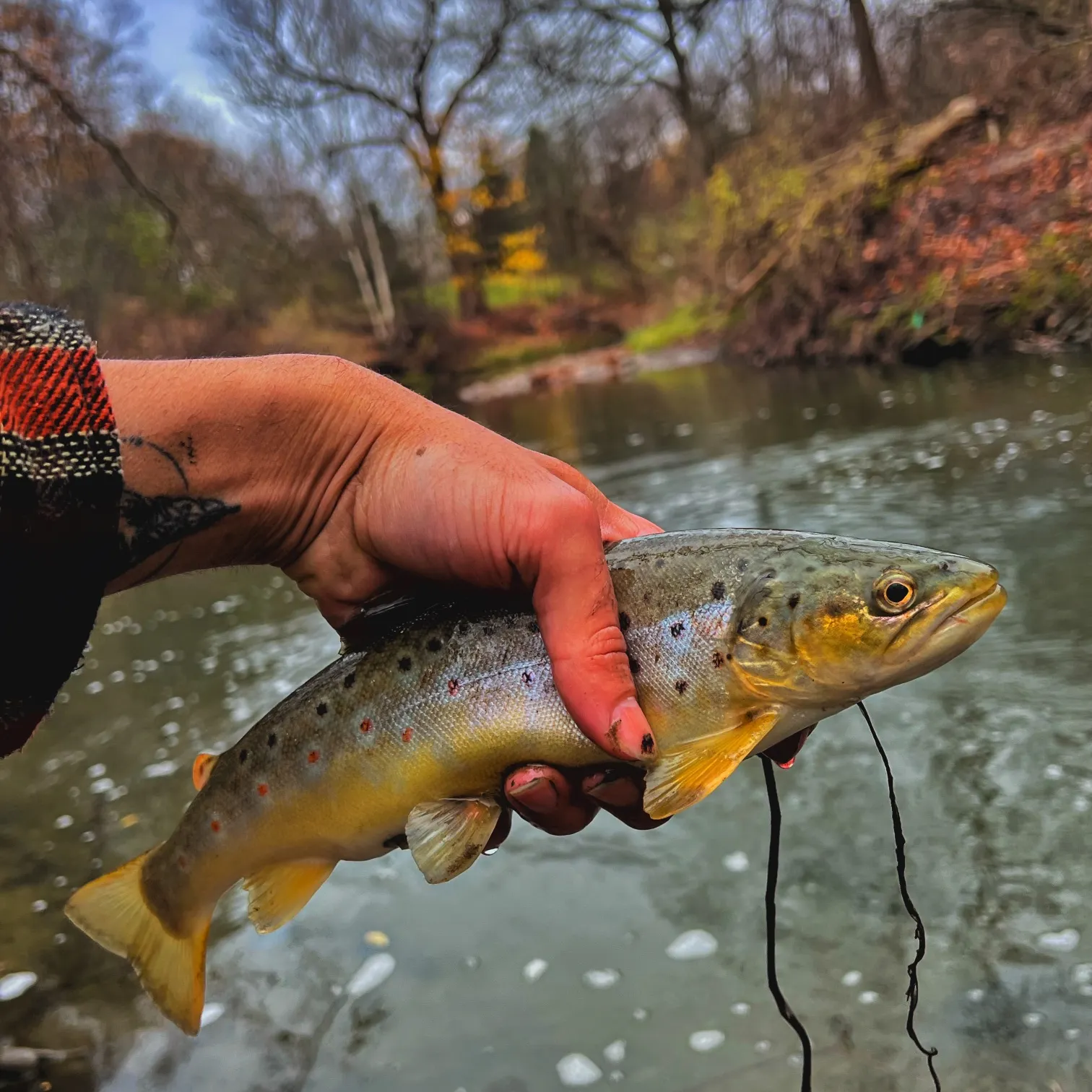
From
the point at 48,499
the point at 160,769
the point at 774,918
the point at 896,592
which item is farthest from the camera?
the point at 160,769

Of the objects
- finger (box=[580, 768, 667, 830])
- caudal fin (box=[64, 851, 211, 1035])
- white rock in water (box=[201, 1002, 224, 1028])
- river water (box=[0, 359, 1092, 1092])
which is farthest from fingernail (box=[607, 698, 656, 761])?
white rock in water (box=[201, 1002, 224, 1028])

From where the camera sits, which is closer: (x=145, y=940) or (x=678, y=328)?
(x=145, y=940)

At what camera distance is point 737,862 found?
380 cm

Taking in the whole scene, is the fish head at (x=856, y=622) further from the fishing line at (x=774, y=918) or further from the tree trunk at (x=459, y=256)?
the tree trunk at (x=459, y=256)

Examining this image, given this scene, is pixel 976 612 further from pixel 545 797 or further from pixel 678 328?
pixel 678 328

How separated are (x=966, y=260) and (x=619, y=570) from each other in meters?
14.9

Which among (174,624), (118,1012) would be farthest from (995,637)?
(174,624)

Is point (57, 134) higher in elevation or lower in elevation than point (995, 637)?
higher

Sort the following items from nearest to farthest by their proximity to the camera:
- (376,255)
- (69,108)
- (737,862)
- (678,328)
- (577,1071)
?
(577,1071) → (737,862) → (69,108) → (678,328) → (376,255)

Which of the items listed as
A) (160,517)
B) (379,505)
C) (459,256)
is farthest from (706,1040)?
(459,256)

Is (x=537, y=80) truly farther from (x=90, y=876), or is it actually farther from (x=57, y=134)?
(x=90, y=876)

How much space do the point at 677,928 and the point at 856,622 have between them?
6.72 ft

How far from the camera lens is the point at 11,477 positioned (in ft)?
5.60

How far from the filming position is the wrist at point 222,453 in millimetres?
2129
